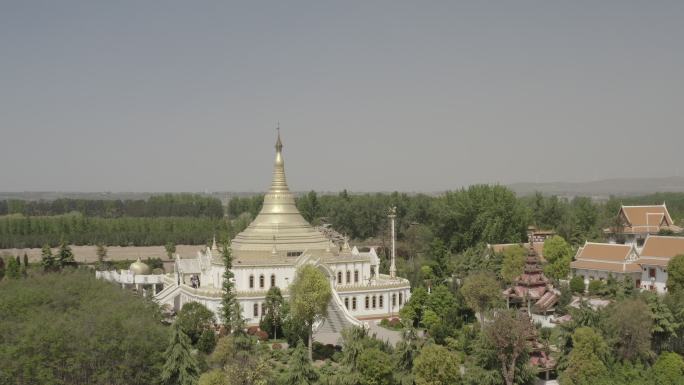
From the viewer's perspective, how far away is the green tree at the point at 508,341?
98.3 ft

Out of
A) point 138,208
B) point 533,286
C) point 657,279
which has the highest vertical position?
point 138,208

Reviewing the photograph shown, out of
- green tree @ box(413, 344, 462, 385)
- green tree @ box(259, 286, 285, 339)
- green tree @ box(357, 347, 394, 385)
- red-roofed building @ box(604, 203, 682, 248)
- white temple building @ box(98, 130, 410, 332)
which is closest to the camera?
green tree @ box(413, 344, 462, 385)

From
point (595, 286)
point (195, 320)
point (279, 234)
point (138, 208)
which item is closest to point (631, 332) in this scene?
point (595, 286)

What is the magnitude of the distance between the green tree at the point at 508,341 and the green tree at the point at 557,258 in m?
27.7

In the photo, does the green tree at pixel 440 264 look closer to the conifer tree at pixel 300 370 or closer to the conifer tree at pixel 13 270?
the conifer tree at pixel 300 370

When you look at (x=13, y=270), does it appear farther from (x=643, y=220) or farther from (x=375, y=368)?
(x=643, y=220)

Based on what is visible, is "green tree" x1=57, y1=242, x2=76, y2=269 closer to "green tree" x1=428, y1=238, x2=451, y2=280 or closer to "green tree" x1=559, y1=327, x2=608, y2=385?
"green tree" x1=428, y1=238, x2=451, y2=280

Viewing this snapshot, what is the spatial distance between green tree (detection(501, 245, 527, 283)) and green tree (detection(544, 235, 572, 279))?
2734mm

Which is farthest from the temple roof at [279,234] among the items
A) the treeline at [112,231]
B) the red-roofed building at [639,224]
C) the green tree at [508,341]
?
the treeline at [112,231]

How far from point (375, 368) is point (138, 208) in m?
153

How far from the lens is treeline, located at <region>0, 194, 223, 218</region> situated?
528 ft

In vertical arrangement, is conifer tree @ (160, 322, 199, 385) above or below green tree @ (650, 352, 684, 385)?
above

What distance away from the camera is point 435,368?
28922mm

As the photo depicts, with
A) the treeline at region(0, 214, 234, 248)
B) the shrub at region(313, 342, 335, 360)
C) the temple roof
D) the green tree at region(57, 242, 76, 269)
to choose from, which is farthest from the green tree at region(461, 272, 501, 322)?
the treeline at region(0, 214, 234, 248)
